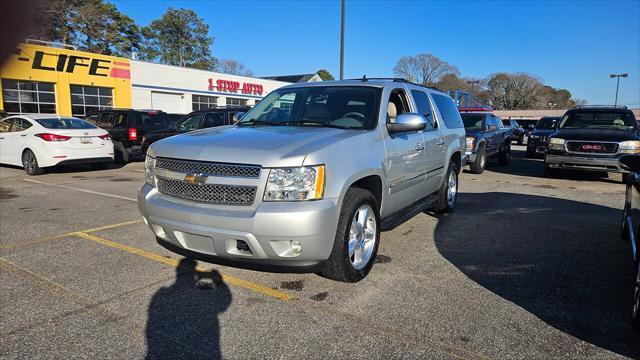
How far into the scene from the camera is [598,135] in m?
10.4

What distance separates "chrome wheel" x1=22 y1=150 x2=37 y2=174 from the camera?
10.8 m

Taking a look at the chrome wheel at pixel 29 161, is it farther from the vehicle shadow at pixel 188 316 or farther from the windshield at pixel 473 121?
the windshield at pixel 473 121

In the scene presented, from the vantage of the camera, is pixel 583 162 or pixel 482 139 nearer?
pixel 583 162

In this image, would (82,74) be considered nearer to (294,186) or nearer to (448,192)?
(448,192)

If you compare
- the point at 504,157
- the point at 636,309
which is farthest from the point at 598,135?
the point at 636,309

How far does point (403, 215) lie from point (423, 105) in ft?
5.76

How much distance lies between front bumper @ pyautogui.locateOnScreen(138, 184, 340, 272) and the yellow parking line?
47 cm

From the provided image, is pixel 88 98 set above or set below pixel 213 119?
above

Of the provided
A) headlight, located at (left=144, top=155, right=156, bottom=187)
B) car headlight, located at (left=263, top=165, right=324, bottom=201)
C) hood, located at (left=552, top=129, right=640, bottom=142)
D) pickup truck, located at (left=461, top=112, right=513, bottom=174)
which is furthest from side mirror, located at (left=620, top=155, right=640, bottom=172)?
hood, located at (left=552, top=129, right=640, bottom=142)

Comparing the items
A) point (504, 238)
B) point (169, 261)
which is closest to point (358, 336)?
point (169, 261)

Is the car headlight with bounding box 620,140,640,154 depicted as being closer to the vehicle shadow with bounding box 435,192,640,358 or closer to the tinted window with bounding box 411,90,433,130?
the vehicle shadow with bounding box 435,192,640,358

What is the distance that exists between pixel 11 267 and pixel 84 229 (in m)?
1.47

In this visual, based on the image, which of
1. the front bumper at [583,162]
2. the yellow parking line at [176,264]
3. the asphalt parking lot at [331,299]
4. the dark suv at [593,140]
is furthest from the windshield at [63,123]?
the dark suv at [593,140]

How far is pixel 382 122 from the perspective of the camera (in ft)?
14.8
